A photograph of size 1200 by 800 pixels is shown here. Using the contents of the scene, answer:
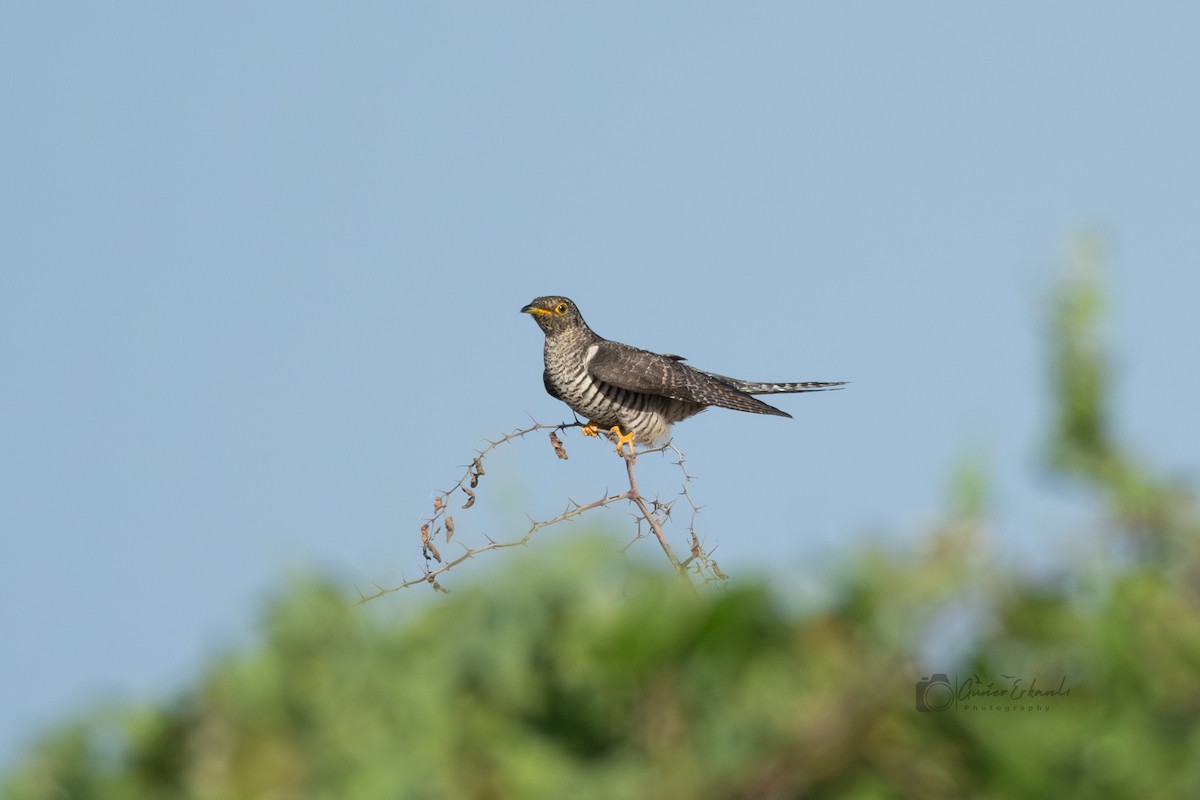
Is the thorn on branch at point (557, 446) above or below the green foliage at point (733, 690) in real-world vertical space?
above

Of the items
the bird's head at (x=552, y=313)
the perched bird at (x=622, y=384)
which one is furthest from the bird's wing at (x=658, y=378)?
the bird's head at (x=552, y=313)

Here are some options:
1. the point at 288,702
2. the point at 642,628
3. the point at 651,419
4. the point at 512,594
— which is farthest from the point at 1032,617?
the point at 651,419

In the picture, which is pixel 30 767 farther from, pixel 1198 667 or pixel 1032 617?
pixel 1198 667

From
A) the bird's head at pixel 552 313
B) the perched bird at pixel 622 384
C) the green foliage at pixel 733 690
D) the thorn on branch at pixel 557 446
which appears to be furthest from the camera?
the bird's head at pixel 552 313

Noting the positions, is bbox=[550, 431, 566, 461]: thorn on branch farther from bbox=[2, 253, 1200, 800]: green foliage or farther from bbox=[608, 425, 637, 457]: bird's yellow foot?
bbox=[2, 253, 1200, 800]: green foliage

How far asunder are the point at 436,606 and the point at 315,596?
0.17m

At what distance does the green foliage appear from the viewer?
1.30 m

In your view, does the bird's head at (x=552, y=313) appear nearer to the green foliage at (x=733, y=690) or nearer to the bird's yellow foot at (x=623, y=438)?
the bird's yellow foot at (x=623, y=438)

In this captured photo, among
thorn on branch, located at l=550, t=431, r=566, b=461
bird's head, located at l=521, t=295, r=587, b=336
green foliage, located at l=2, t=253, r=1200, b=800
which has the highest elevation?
bird's head, located at l=521, t=295, r=587, b=336

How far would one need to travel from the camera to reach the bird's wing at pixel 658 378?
10312mm

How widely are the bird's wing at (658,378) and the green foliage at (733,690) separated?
346 inches

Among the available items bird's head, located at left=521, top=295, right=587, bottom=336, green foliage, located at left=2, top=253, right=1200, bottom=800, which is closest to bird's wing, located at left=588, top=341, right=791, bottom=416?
bird's head, located at left=521, top=295, right=587, bottom=336

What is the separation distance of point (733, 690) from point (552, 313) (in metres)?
9.63

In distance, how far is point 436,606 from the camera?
5.23 feet
